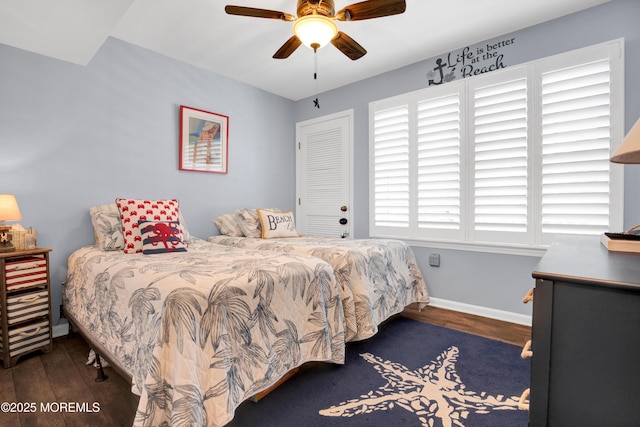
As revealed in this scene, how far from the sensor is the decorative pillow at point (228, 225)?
352cm

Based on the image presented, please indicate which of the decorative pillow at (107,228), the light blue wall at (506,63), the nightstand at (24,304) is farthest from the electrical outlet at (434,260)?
the nightstand at (24,304)

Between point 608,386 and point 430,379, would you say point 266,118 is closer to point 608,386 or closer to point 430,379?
point 430,379

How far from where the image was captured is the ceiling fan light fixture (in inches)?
76.8

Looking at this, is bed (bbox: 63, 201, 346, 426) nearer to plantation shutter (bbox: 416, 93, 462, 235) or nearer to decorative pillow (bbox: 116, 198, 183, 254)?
decorative pillow (bbox: 116, 198, 183, 254)

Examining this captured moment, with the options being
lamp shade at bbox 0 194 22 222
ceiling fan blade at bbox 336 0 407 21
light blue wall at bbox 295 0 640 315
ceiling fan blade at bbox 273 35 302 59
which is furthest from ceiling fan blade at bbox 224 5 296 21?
lamp shade at bbox 0 194 22 222

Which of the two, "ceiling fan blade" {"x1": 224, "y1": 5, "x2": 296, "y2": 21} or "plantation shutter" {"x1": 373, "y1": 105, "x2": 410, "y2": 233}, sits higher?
"ceiling fan blade" {"x1": 224, "y1": 5, "x2": 296, "y2": 21}

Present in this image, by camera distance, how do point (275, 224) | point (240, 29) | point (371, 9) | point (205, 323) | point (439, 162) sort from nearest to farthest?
point (205, 323)
point (371, 9)
point (240, 29)
point (439, 162)
point (275, 224)

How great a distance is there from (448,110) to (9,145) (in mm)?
3731

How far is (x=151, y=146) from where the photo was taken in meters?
3.12

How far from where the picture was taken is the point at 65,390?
180 cm

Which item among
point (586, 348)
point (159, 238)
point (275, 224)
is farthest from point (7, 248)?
point (586, 348)

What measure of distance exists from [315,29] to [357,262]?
1.61 meters

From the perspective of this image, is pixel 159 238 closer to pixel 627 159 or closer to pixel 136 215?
pixel 136 215

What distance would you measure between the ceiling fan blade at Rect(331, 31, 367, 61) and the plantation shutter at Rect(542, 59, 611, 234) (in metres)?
1.59
